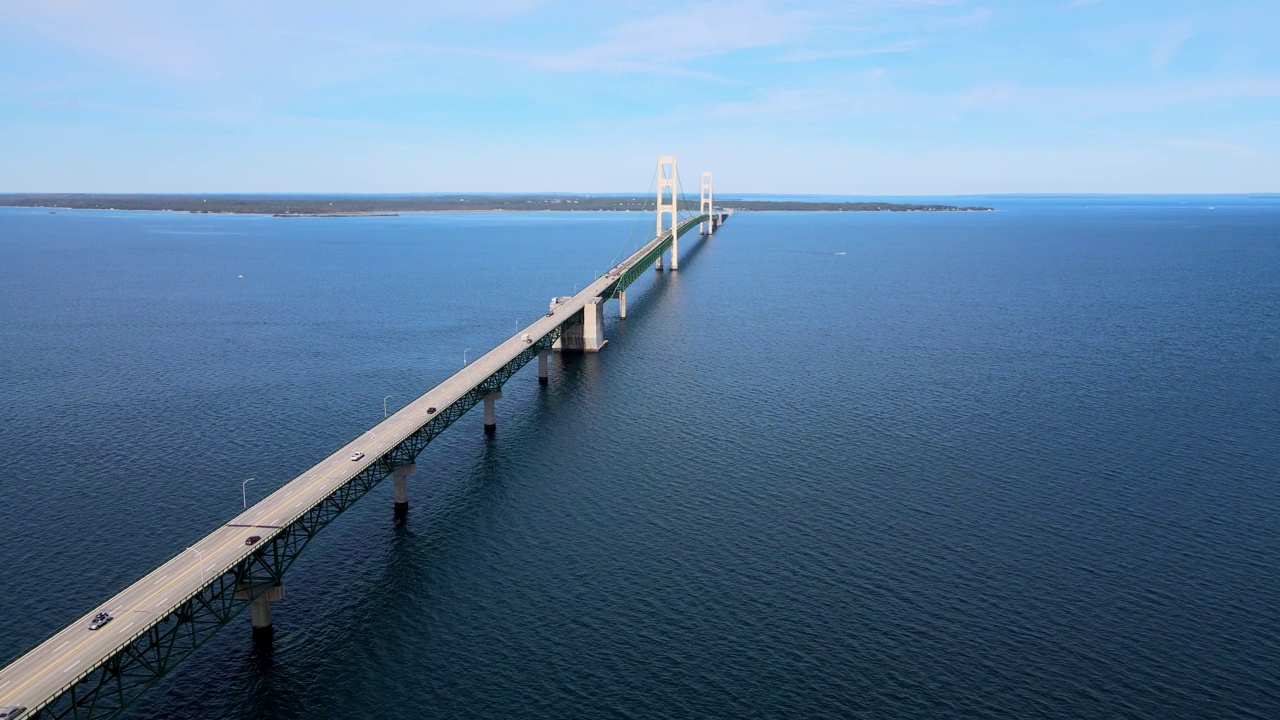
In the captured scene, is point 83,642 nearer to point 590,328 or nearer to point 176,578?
point 176,578

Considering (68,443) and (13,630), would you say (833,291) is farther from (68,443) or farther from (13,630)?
(13,630)

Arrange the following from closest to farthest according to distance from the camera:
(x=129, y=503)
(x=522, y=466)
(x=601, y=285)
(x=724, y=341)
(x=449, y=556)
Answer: (x=449, y=556)
(x=129, y=503)
(x=522, y=466)
(x=724, y=341)
(x=601, y=285)

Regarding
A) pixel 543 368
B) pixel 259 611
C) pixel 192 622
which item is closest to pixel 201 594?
pixel 192 622

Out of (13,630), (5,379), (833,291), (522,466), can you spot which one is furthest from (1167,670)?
(833,291)

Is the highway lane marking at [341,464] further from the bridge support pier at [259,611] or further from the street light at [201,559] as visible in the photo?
the bridge support pier at [259,611]

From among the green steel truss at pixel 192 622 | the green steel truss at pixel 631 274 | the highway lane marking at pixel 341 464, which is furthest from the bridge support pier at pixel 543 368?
the green steel truss at pixel 192 622
